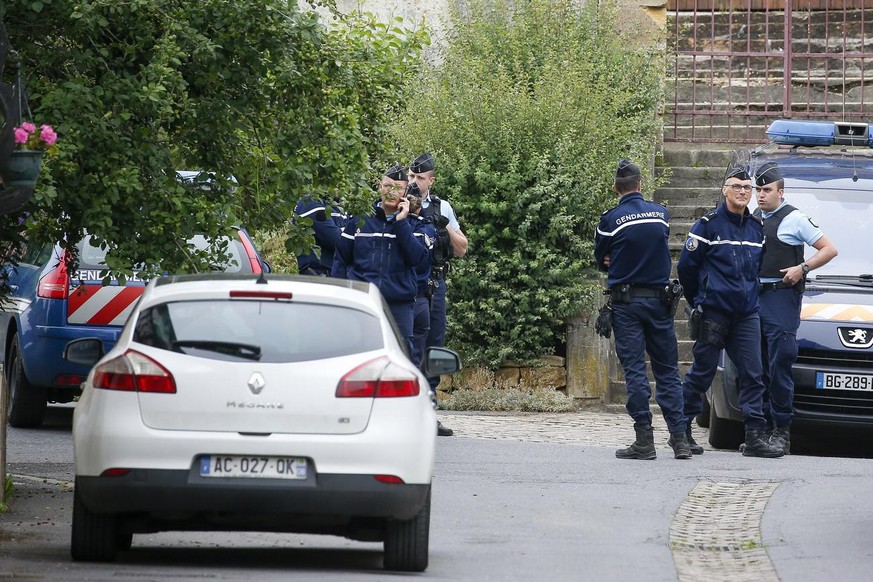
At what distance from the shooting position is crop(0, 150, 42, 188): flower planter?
7949 mm

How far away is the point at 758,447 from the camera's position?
13266 millimetres

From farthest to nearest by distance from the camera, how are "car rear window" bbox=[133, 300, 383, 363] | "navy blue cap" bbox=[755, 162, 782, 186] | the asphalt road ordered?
"navy blue cap" bbox=[755, 162, 782, 186] → the asphalt road → "car rear window" bbox=[133, 300, 383, 363]

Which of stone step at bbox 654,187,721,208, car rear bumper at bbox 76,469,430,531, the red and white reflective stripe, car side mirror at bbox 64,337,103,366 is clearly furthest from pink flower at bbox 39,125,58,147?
stone step at bbox 654,187,721,208

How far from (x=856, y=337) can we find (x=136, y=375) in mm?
7072

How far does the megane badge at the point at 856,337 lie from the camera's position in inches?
528

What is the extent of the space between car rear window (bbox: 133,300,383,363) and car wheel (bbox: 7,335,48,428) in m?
6.88

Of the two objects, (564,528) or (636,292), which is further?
(636,292)

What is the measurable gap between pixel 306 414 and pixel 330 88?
3324mm

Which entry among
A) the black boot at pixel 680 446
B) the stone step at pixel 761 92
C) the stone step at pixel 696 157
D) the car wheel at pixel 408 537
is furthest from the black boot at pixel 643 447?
the stone step at pixel 761 92

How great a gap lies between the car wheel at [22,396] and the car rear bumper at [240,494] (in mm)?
7080

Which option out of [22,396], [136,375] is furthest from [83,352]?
[22,396]

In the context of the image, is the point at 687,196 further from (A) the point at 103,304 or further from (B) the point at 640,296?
(A) the point at 103,304

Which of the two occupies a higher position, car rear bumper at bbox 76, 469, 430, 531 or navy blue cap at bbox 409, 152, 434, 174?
navy blue cap at bbox 409, 152, 434, 174

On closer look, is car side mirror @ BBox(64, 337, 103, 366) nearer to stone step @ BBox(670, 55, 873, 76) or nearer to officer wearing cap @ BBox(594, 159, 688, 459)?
officer wearing cap @ BBox(594, 159, 688, 459)
